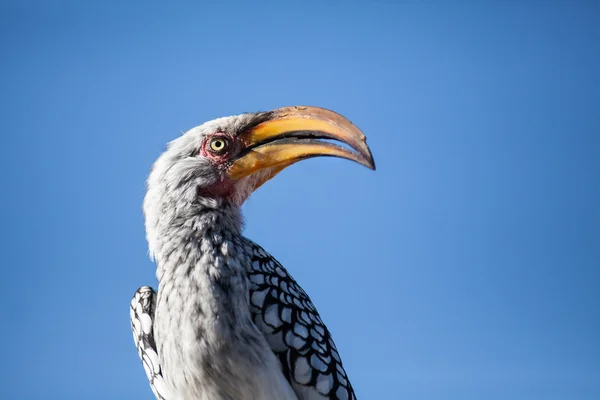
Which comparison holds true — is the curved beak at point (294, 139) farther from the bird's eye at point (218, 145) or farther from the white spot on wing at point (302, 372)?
the white spot on wing at point (302, 372)

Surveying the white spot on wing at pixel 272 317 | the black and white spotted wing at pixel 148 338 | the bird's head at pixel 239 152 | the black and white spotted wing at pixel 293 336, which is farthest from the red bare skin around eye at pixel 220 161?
the black and white spotted wing at pixel 148 338

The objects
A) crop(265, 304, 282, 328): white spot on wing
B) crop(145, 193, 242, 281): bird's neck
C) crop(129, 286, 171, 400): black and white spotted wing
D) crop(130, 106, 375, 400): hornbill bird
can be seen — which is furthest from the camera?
crop(129, 286, 171, 400): black and white spotted wing

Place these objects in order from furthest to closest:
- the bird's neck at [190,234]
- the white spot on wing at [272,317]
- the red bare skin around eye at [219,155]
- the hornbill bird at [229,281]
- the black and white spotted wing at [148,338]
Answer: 1. the black and white spotted wing at [148,338]
2. the red bare skin around eye at [219,155]
3. the white spot on wing at [272,317]
4. the bird's neck at [190,234]
5. the hornbill bird at [229,281]

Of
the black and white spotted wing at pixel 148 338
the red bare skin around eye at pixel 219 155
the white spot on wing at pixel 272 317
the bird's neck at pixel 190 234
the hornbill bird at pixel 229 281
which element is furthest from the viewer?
the black and white spotted wing at pixel 148 338

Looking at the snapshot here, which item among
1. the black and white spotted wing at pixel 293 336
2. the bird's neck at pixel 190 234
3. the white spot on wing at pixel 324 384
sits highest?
the bird's neck at pixel 190 234

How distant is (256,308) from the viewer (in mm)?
4789

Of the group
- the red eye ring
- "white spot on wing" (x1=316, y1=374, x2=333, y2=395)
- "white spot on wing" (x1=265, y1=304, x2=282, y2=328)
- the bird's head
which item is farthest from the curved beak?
"white spot on wing" (x1=316, y1=374, x2=333, y2=395)

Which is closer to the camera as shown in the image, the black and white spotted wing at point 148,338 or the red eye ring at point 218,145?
the red eye ring at point 218,145

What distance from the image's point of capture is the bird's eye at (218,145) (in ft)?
16.3

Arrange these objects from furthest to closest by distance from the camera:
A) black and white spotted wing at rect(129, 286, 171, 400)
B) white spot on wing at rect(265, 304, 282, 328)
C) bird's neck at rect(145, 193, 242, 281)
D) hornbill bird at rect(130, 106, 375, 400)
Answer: black and white spotted wing at rect(129, 286, 171, 400), white spot on wing at rect(265, 304, 282, 328), bird's neck at rect(145, 193, 242, 281), hornbill bird at rect(130, 106, 375, 400)

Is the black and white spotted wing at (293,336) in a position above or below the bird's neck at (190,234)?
below

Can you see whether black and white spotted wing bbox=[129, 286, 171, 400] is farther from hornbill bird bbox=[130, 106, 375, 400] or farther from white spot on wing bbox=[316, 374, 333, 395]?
white spot on wing bbox=[316, 374, 333, 395]

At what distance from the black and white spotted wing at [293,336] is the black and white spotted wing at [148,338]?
3.09 feet

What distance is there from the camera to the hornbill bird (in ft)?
14.7
